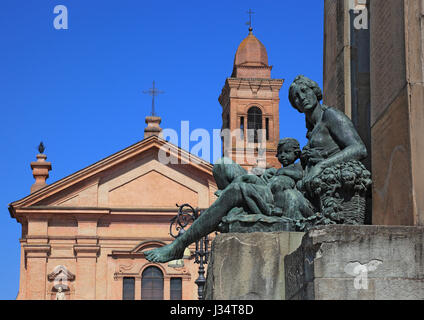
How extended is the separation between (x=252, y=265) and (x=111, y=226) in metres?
38.1

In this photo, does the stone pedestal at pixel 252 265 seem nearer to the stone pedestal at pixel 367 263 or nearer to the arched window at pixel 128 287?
the stone pedestal at pixel 367 263

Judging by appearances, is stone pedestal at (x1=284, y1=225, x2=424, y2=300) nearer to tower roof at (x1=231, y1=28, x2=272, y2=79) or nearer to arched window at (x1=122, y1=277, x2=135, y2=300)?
arched window at (x1=122, y1=277, x2=135, y2=300)

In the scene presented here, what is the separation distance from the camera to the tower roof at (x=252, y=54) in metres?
65.0

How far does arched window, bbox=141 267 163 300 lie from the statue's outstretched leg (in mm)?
36719

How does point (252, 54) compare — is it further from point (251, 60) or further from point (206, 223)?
point (206, 223)

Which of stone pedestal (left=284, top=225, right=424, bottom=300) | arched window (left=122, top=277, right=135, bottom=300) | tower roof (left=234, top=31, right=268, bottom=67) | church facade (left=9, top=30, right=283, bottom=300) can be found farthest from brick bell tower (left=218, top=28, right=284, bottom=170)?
stone pedestal (left=284, top=225, right=424, bottom=300)

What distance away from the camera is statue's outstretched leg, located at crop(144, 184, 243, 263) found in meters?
6.30

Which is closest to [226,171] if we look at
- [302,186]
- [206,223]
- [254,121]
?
[206,223]

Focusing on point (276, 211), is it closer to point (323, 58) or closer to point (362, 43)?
point (362, 43)

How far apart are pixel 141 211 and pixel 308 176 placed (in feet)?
124

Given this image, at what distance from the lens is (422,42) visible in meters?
5.77

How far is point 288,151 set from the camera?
264 inches

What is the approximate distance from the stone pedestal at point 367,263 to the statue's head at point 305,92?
165 centimetres
